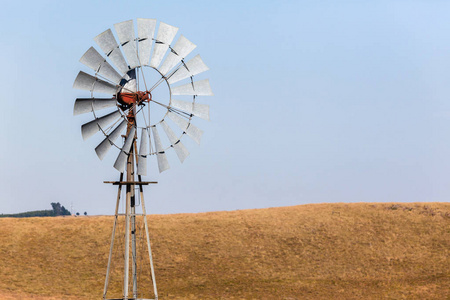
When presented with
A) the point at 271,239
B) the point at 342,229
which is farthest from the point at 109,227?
the point at 342,229

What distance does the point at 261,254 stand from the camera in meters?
53.8

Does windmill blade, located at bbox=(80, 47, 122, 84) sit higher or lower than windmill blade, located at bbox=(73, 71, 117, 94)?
higher

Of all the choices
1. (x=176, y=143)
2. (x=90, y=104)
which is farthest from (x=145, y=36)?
(x=176, y=143)

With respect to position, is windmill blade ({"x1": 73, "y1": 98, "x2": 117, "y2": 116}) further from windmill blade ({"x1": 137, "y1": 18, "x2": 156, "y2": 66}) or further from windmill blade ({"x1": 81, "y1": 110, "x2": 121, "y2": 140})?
windmill blade ({"x1": 137, "y1": 18, "x2": 156, "y2": 66})

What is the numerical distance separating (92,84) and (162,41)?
4048mm

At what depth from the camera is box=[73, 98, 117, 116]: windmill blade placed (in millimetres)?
29359

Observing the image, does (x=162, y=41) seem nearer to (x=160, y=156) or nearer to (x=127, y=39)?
Result: (x=127, y=39)

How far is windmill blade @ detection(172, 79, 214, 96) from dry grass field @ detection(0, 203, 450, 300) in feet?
65.5

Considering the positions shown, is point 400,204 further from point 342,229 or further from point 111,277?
point 111,277

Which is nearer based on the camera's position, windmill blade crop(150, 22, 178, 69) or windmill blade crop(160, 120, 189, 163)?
windmill blade crop(150, 22, 178, 69)

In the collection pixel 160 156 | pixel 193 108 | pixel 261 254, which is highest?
pixel 193 108

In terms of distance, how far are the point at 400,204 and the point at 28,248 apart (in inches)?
1505

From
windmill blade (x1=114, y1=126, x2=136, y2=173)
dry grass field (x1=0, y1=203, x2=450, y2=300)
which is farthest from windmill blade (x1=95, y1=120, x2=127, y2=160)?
dry grass field (x1=0, y1=203, x2=450, y2=300)

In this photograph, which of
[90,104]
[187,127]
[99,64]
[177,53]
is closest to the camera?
[99,64]
